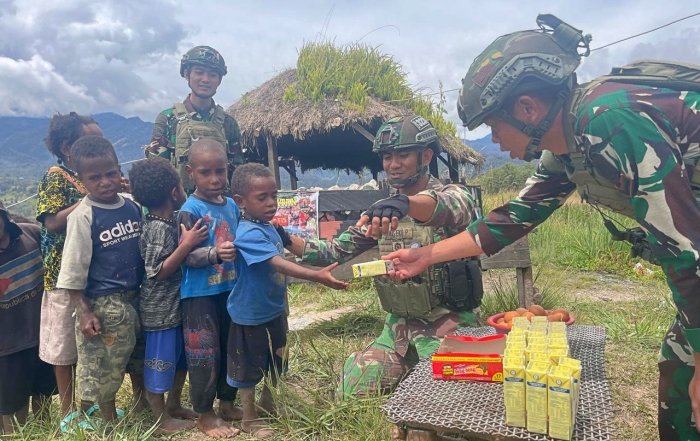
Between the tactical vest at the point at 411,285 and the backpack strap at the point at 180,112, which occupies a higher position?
the backpack strap at the point at 180,112

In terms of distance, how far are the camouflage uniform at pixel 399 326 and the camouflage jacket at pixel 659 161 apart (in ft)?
3.89

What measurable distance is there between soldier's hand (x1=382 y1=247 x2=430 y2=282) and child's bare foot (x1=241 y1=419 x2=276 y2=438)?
45.2 inches

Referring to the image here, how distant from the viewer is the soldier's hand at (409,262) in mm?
2664

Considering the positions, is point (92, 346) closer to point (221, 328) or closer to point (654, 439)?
point (221, 328)

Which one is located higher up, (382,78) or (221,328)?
(382,78)

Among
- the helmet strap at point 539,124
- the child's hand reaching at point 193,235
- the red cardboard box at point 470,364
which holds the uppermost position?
the helmet strap at point 539,124

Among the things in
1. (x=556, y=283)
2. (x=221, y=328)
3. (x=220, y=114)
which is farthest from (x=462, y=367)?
(x=556, y=283)

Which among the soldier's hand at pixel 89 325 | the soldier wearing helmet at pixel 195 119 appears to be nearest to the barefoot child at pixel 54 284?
the soldier's hand at pixel 89 325

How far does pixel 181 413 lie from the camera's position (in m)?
3.16

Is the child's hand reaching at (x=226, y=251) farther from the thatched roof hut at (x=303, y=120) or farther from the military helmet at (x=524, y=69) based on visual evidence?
the thatched roof hut at (x=303, y=120)

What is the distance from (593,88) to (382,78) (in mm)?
8976

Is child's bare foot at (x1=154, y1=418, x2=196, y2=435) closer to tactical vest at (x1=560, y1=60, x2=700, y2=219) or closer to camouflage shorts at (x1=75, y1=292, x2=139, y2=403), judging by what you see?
camouflage shorts at (x1=75, y1=292, x2=139, y2=403)

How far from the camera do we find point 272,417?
2.74 metres

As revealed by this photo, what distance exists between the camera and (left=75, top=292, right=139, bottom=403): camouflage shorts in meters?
2.76
